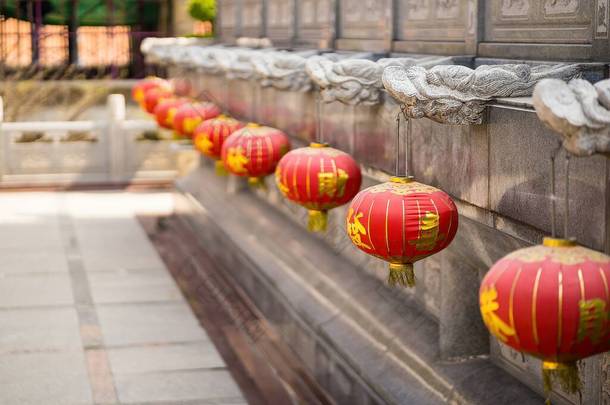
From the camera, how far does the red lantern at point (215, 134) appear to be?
10.2 metres

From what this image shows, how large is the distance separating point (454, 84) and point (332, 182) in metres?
1.71

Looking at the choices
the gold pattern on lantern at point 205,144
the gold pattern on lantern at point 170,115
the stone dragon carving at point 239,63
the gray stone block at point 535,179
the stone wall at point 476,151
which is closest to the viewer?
the gray stone block at point 535,179

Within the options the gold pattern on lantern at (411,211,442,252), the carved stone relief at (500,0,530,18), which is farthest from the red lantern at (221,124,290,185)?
the gold pattern on lantern at (411,211,442,252)

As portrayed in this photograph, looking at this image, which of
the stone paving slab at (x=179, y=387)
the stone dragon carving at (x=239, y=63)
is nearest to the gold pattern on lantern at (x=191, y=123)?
the stone dragon carving at (x=239, y=63)

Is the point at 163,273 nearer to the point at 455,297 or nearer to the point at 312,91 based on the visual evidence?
the point at 312,91

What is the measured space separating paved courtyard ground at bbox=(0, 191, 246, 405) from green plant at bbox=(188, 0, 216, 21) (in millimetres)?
12067

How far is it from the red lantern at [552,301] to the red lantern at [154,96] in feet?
37.2

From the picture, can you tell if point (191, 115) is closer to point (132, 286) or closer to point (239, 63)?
point (239, 63)

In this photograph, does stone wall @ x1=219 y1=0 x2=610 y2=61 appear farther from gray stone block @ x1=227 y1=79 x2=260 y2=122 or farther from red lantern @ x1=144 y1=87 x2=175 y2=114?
red lantern @ x1=144 y1=87 x2=175 y2=114

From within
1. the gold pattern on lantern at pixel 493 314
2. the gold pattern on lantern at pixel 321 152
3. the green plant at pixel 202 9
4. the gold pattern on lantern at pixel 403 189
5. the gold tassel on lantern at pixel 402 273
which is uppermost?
the green plant at pixel 202 9

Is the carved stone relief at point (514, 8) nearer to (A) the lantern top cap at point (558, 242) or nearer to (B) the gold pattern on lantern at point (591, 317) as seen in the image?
(A) the lantern top cap at point (558, 242)

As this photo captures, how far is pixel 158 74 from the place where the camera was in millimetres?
28844

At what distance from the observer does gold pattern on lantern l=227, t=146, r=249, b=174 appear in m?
8.65

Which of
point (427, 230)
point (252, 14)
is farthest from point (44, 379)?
point (252, 14)
